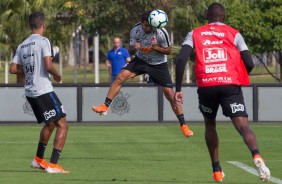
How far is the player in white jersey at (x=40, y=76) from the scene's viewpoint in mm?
12961

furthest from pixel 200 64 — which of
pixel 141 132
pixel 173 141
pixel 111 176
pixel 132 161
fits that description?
pixel 141 132

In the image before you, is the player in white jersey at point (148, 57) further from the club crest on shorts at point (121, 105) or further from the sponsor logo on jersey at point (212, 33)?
the club crest on shorts at point (121, 105)

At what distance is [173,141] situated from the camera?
19.0 m

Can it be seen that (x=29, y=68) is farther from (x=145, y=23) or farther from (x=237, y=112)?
(x=145, y=23)

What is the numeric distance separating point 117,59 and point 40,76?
14.0 m

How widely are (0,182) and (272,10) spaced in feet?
66.2

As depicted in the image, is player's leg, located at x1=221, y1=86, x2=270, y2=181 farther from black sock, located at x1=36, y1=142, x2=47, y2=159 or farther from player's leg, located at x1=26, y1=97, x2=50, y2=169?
black sock, located at x1=36, y1=142, x2=47, y2=159

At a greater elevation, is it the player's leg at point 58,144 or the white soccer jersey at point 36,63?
the white soccer jersey at point 36,63

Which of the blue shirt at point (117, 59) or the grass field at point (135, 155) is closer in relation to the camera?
the grass field at point (135, 155)

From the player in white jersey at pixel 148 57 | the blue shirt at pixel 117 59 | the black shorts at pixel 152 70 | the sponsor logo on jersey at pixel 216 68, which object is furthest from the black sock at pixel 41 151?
the blue shirt at pixel 117 59

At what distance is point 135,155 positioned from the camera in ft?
52.4

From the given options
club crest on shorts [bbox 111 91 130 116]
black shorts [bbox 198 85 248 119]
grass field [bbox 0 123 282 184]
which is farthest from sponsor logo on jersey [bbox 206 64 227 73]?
club crest on shorts [bbox 111 91 130 116]

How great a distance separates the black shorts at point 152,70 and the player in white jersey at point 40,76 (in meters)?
3.13

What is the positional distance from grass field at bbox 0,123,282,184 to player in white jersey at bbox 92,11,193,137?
882mm
